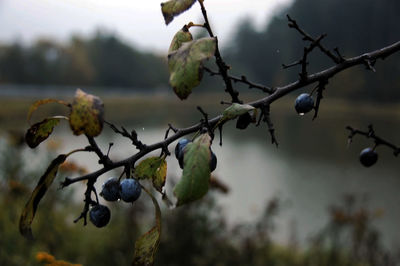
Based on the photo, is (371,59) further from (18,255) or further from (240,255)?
(18,255)

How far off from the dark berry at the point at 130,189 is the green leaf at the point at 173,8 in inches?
10.6

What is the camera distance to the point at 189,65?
20.5 inches

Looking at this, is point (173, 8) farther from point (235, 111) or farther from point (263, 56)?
point (263, 56)

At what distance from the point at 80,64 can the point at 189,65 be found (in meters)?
30.1

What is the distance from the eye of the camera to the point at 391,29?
16.0 m

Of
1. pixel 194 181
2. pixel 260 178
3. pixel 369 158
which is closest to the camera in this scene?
pixel 194 181

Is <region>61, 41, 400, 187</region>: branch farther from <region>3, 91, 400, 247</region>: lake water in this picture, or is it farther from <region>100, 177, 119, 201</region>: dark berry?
<region>3, 91, 400, 247</region>: lake water

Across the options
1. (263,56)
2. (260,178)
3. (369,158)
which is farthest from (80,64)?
(369,158)

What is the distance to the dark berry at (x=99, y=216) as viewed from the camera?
2.27ft

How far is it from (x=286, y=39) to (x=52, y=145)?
22.7m

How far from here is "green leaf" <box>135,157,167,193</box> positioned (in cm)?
67

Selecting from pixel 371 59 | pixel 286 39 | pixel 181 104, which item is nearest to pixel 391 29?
pixel 286 39

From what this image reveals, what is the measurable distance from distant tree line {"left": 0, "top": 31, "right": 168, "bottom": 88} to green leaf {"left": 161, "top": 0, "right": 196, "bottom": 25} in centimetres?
2754

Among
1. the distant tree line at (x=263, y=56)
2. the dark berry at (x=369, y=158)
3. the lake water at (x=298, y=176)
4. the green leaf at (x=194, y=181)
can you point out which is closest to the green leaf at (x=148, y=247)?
the green leaf at (x=194, y=181)
